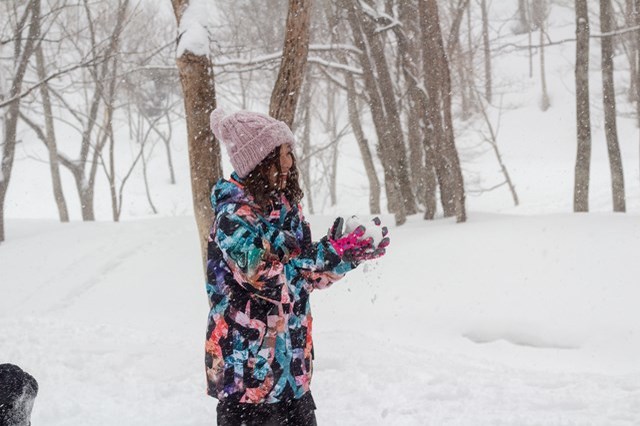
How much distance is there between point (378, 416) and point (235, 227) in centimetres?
244

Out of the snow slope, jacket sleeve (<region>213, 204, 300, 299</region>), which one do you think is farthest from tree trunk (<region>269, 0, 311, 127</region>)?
jacket sleeve (<region>213, 204, 300, 299</region>)

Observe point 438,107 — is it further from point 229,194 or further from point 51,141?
point 51,141

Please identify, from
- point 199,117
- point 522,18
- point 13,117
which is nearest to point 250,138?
point 199,117

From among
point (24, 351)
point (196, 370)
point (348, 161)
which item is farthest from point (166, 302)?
point (348, 161)

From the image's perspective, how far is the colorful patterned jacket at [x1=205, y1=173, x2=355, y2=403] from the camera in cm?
216

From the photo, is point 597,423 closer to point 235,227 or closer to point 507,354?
point 507,354

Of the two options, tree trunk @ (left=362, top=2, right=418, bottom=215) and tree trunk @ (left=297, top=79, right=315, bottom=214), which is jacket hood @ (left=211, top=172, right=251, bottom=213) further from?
tree trunk @ (left=297, top=79, right=315, bottom=214)

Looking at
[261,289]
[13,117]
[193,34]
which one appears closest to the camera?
[261,289]

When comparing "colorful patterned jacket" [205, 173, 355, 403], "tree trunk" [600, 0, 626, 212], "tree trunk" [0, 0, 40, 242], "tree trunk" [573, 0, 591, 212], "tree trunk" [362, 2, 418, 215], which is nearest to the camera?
"colorful patterned jacket" [205, 173, 355, 403]

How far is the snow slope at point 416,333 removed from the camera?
169 inches

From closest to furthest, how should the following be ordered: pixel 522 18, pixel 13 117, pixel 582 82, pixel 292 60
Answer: pixel 292 60 → pixel 582 82 → pixel 13 117 → pixel 522 18

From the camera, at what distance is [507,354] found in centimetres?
544

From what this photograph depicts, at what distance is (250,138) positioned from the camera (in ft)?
7.41

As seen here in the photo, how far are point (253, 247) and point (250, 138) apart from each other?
43cm
